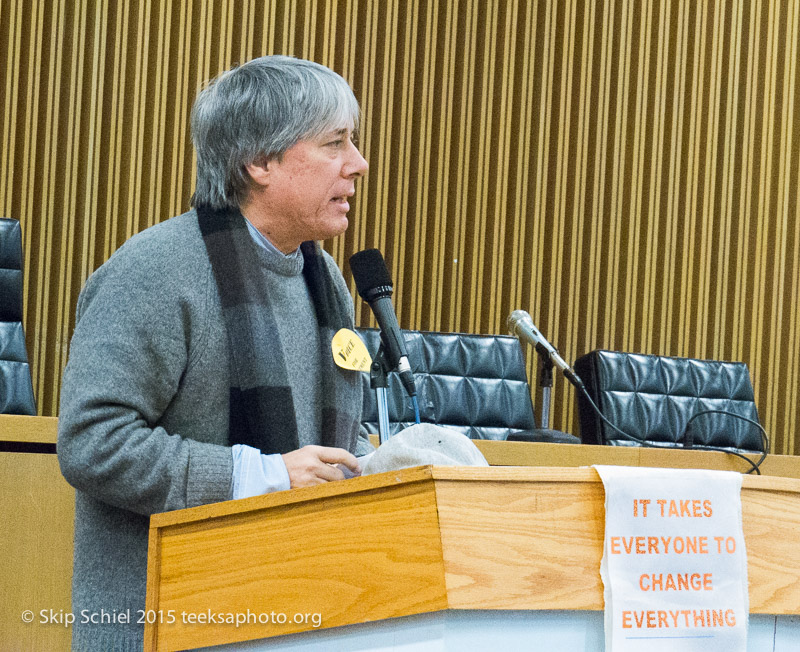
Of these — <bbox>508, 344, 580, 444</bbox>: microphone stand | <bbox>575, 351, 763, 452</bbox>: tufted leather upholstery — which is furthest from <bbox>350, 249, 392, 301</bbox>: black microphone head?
<bbox>575, 351, 763, 452</bbox>: tufted leather upholstery

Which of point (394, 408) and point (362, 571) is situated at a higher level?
point (362, 571)

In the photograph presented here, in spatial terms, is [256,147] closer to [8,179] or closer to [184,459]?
[184,459]

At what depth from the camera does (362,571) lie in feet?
3.85

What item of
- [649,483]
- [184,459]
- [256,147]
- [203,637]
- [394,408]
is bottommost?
[394,408]

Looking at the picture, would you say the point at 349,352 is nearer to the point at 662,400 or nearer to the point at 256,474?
the point at 256,474

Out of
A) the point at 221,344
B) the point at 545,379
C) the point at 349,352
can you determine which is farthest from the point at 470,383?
the point at 221,344

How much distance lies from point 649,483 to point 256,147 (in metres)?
0.95

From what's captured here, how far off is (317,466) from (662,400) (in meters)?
2.73

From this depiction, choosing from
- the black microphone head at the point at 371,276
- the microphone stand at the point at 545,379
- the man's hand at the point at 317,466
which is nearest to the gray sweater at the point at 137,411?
the man's hand at the point at 317,466

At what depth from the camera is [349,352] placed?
6.22 feet

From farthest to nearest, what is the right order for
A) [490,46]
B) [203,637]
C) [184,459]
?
[490,46] < [184,459] < [203,637]

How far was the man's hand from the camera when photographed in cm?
153

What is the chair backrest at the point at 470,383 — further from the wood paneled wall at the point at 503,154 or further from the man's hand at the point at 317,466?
the man's hand at the point at 317,466

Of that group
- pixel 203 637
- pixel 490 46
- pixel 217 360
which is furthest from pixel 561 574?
pixel 490 46
